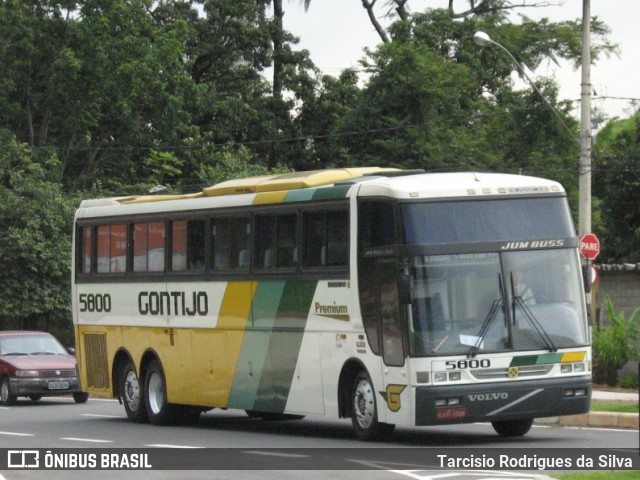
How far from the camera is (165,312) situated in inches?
853

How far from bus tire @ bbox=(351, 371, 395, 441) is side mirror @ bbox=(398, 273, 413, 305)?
131 centimetres

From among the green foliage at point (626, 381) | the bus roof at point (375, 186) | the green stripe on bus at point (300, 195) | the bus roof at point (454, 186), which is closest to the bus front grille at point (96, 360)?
the bus roof at point (375, 186)

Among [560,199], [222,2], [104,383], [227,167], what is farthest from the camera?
[222,2]

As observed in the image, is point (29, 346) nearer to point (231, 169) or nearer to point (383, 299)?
point (383, 299)

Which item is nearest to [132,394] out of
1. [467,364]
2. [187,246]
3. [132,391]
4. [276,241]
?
[132,391]

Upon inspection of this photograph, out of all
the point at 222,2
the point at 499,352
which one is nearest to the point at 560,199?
the point at 499,352

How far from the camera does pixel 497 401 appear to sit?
16.0m

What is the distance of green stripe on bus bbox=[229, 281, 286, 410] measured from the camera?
62.3 ft

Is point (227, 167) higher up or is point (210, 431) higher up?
point (227, 167)

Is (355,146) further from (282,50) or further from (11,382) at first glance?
(11,382)

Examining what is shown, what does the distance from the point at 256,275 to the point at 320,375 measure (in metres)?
2.02

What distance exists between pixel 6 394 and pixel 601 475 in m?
19.6

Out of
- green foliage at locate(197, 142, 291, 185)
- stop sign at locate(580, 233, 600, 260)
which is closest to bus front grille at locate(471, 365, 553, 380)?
stop sign at locate(580, 233, 600, 260)

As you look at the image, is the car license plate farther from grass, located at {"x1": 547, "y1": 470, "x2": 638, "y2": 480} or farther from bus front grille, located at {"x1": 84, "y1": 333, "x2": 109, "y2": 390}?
grass, located at {"x1": 547, "y1": 470, "x2": 638, "y2": 480}
